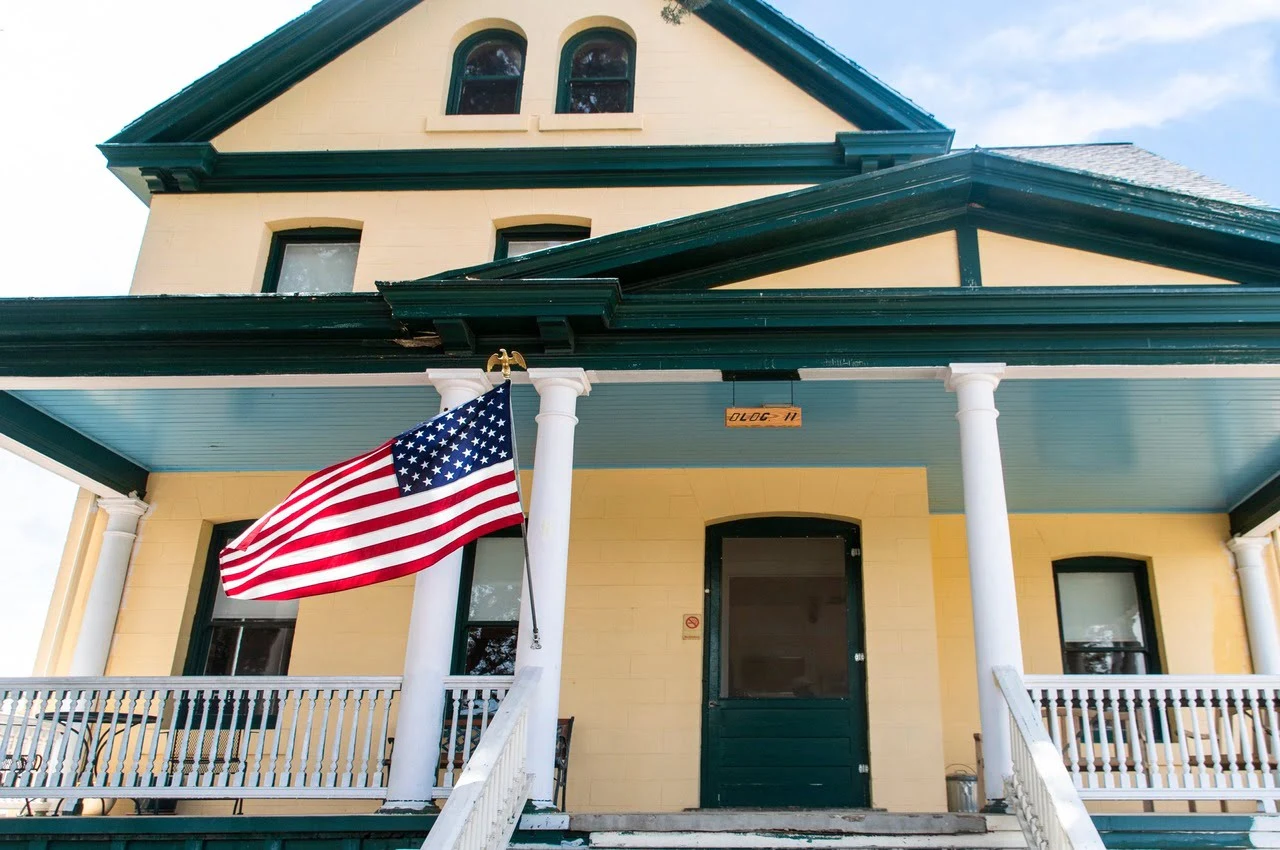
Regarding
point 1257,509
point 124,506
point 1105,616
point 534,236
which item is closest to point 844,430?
point 534,236

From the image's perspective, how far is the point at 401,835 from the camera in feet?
22.8

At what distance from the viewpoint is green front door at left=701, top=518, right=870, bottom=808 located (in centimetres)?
973

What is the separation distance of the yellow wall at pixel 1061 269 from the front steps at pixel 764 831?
390cm

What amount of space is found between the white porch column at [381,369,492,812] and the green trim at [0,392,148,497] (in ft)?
14.0

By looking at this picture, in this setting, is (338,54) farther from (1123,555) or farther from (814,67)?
(1123,555)

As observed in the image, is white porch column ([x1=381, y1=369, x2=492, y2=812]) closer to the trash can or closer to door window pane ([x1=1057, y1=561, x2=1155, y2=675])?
the trash can

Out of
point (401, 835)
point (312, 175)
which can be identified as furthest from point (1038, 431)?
point (312, 175)

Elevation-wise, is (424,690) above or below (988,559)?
below

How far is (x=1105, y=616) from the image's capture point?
11.3m

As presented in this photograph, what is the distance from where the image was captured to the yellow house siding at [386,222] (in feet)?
33.8

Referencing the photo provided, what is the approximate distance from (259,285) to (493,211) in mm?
2329

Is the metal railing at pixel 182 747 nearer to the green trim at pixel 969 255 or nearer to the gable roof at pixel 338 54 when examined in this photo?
the green trim at pixel 969 255

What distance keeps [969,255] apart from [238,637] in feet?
25.4

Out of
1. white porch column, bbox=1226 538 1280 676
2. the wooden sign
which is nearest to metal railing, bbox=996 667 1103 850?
the wooden sign
